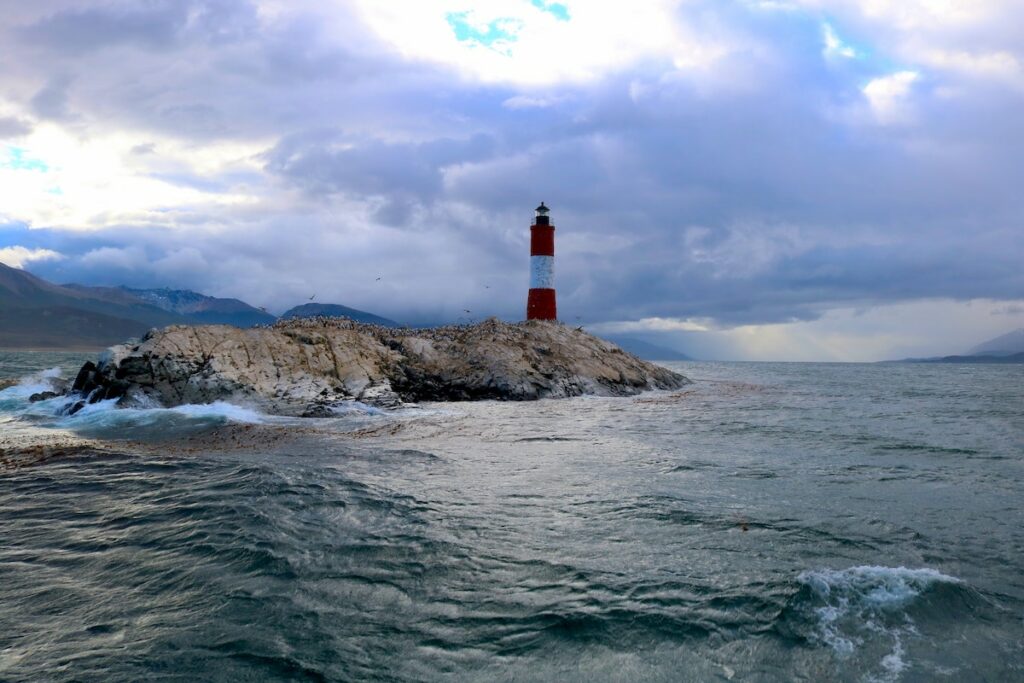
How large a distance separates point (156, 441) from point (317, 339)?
472 inches

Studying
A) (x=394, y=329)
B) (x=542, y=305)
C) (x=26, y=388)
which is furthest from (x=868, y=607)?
(x=542, y=305)

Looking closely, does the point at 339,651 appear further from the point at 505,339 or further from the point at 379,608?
the point at 505,339

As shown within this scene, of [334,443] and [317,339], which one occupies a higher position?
[317,339]

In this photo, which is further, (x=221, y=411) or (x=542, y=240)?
(x=542, y=240)

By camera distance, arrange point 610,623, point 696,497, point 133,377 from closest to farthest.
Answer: point 610,623, point 696,497, point 133,377

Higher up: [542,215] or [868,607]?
[542,215]

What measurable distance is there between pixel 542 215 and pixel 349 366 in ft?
77.4

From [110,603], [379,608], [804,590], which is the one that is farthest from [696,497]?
[110,603]

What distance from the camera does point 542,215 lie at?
46812 mm

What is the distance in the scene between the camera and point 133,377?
23188mm

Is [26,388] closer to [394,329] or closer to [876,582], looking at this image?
[394,329]

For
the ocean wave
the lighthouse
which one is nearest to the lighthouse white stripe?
the lighthouse

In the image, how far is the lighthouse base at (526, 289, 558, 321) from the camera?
4566 cm

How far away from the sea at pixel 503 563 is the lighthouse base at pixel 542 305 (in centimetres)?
2944
